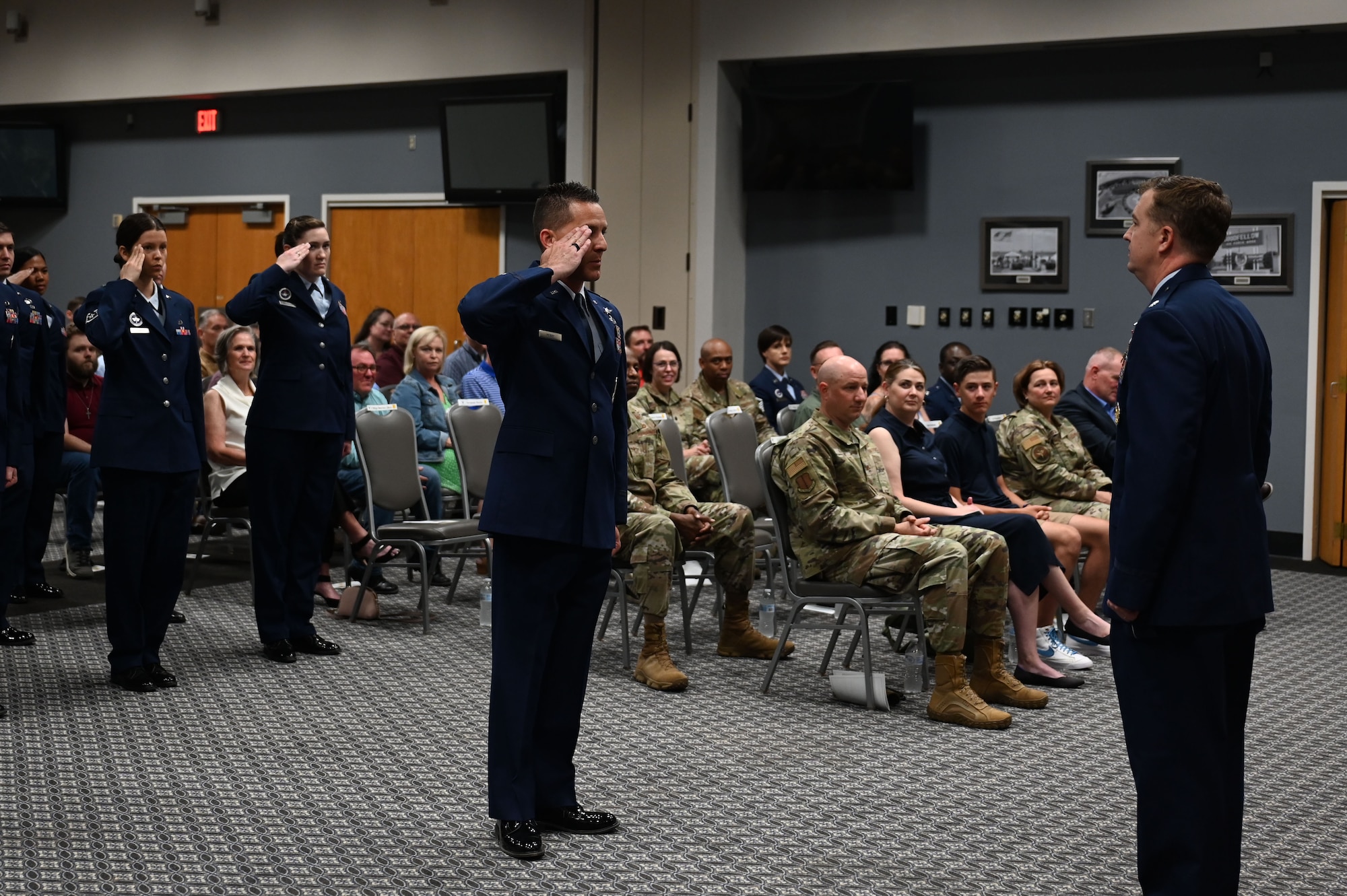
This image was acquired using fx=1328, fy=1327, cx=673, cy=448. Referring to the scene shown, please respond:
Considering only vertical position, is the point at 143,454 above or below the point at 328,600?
above

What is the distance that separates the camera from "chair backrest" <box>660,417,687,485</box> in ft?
19.1

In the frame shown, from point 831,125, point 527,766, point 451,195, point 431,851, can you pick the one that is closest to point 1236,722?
point 527,766

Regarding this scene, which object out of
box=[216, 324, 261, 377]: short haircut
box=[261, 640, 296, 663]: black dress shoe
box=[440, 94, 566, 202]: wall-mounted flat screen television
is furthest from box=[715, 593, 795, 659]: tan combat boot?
box=[440, 94, 566, 202]: wall-mounted flat screen television

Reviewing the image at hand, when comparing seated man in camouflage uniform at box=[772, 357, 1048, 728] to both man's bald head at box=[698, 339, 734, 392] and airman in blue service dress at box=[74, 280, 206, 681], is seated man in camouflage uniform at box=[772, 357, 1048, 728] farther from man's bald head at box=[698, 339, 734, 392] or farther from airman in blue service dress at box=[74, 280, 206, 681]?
man's bald head at box=[698, 339, 734, 392]

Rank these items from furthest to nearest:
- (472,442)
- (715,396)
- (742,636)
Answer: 1. (715,396)
2. (472,442)
3. (742,636)

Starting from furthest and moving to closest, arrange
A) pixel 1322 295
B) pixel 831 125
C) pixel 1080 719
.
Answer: pixel 831 125 < pixel 1322 295 < pixel 1080 719

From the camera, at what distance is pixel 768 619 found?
216 inches

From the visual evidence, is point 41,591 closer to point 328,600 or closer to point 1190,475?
point 328,600

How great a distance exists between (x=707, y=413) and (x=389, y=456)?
1.90 meters

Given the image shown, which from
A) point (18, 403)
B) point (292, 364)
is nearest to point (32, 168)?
point (18, 403)

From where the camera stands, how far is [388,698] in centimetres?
449

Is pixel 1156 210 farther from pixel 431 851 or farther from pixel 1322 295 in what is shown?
pixel 1322 295

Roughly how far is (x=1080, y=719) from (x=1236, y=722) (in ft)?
6.77

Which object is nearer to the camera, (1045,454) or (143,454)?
(143,454)
